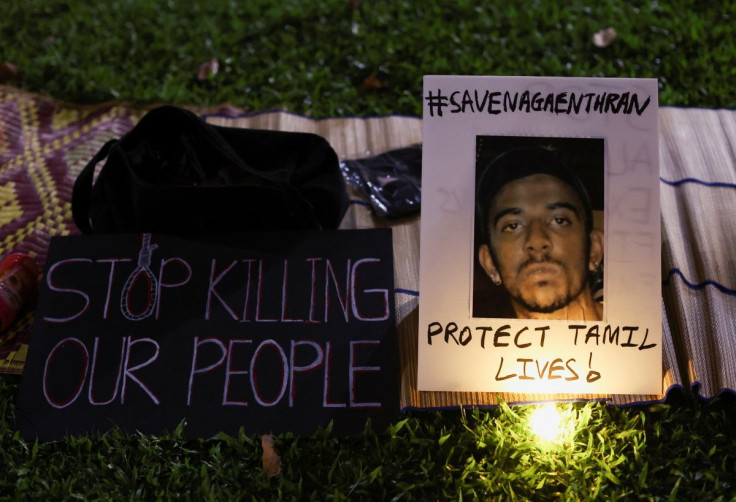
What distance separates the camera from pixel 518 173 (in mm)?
1520

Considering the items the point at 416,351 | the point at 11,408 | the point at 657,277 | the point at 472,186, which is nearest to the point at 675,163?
the point at 657,277

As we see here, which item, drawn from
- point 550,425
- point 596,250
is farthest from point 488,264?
point 550,425

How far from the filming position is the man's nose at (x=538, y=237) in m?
1.52

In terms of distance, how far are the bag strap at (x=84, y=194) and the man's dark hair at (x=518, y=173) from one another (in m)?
1.01

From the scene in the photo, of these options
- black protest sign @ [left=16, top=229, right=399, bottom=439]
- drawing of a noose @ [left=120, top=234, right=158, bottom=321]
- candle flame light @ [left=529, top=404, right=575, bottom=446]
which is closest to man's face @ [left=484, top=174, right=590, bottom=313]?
candle flame light @ [left=529, top=404, right=575, bottom=446]

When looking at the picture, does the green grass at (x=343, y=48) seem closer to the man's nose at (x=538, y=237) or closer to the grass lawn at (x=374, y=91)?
the grass lawn at (x=374, y=91)

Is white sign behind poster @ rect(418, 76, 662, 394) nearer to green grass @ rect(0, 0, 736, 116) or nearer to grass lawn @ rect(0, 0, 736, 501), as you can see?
grass lawn @ rect(0, 0, 736, 501)

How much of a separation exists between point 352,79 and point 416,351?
4.17ft

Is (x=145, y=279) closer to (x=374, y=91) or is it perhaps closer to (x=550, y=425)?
(x=550, y=425)

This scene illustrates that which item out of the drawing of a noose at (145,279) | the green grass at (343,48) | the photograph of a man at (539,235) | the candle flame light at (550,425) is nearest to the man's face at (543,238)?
the photograph of a man at (539,235)

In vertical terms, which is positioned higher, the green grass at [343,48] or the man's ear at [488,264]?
the green grass at [343,48]

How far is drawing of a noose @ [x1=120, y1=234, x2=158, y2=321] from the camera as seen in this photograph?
1.71 m

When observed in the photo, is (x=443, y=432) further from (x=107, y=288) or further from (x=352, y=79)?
(x=352, y=79)

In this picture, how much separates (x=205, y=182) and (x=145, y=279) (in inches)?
13.3
